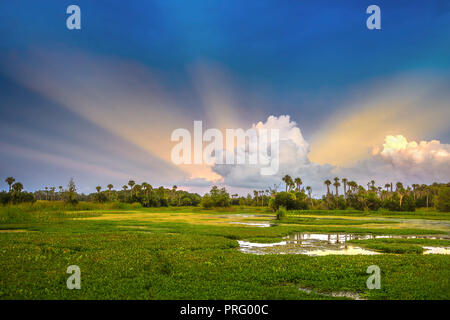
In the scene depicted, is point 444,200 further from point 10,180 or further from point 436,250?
point 10,180

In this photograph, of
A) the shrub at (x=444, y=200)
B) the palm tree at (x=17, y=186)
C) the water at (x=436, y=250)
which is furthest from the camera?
the palm tree at (x=17, y=186)

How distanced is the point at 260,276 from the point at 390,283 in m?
5.68

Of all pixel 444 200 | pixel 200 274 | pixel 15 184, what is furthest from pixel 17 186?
pixel 444 200

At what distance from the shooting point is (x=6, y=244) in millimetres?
20719

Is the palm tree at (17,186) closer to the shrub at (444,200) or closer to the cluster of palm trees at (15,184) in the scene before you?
the cluster of palm trees at (15,184)

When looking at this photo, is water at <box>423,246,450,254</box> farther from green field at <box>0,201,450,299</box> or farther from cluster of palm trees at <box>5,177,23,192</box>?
cluster of palm trees at <box>5,177,23,192</box>

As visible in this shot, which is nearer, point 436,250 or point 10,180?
point 436,250

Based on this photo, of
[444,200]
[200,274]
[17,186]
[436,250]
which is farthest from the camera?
[17,186]

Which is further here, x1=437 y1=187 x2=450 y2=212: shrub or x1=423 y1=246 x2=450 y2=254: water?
x1=437 y1=187 x2=450 y2=212: shrub

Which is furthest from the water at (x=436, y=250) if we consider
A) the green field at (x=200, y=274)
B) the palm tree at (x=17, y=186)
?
the palm tree at (x=17, y=186)

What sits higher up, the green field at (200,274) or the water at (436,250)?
the green field at (200,274)

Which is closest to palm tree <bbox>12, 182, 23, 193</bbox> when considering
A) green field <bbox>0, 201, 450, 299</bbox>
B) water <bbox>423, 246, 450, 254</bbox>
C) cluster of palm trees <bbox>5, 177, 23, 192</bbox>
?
cluster of palm trees <bbox>5, 177, 23, 192</bbox>

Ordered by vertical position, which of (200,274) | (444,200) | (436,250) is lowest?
(444,200)
